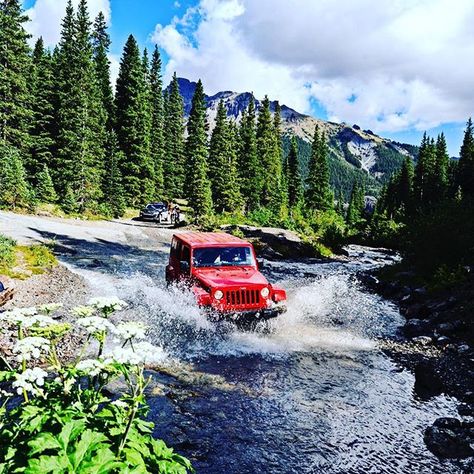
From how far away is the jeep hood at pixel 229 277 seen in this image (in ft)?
36.4

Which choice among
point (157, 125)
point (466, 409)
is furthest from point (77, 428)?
point (157, 125)

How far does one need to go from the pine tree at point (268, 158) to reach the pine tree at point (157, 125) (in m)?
16.1

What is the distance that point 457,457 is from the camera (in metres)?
6.43

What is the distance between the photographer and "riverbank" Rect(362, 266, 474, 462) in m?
7.00

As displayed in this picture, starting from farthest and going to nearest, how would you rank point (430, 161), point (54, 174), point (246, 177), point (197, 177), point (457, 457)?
1. point (430, 161)
2. point (246, 177)
3. point (197, 177)
4. point (54, 174)
5. point (457, 457)

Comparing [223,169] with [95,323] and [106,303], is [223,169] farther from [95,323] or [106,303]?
[95,323]

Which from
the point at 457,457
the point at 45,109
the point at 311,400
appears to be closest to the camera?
the point at 457,457

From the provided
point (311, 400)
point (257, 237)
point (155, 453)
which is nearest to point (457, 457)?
point (311, 400)

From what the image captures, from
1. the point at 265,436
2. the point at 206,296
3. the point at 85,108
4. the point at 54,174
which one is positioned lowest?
the point at 265,436

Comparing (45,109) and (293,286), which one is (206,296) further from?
(45,109)

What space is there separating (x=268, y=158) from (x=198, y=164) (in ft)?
68.0

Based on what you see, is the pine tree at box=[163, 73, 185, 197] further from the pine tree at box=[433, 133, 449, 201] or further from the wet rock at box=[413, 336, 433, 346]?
the wet rock at box=[413, 336, 433, 346]

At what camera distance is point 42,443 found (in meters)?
2.85

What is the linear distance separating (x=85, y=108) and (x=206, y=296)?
1488 inches
